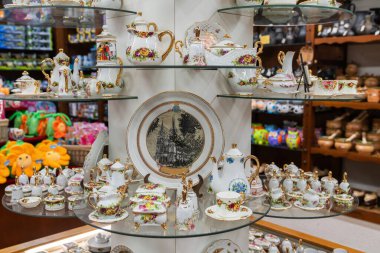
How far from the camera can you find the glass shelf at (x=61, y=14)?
58.9 inches

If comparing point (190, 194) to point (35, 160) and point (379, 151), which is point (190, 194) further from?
point (379, 151)

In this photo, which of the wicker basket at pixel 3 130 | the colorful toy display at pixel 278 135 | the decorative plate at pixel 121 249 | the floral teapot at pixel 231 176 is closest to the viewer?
the floral teapot at pixel 231 176

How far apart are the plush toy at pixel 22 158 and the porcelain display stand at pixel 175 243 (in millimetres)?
1337

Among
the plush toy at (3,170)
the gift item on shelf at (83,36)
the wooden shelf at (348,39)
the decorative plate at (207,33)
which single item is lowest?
the plush toy at (3,170)

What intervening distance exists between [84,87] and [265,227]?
141cm

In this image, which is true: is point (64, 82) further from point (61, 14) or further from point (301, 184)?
point (301, 184)

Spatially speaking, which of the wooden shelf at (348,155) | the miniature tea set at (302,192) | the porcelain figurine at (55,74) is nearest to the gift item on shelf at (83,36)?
the wooden shelf at (348,155)

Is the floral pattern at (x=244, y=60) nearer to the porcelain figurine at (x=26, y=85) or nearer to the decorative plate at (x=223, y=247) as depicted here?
the decorative plate at (x=223, y=247)

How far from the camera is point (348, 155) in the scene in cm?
392

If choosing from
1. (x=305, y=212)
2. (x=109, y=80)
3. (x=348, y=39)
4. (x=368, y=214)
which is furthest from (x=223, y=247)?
(x=348, y=39)

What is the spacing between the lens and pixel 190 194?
1.47 meters

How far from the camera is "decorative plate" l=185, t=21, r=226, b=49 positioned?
160 centimetres

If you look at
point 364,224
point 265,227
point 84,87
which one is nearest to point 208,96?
point 84,87

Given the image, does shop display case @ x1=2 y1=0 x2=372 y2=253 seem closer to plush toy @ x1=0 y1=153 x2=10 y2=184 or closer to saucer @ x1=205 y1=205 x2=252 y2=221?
saucer @ x1=205 y1=205 x2=252 y2=221
